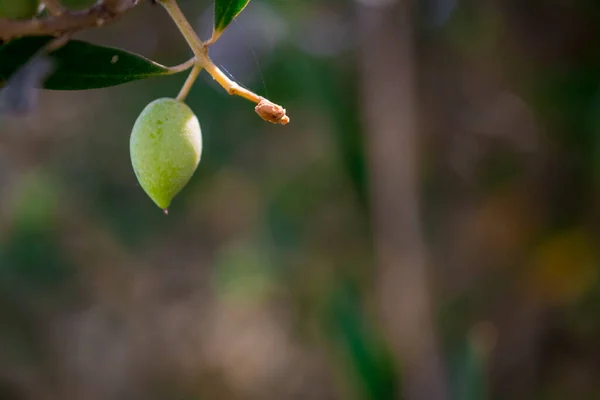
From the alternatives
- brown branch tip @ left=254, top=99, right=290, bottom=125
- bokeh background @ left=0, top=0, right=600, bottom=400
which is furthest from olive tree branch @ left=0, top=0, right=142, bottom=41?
bokeh background @ left=0, top=0, right=600, bottom=400

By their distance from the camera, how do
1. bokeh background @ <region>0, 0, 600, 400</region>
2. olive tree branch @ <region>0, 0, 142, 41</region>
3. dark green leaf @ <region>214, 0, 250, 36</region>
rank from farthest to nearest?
1. bokeh background @ <region>0, 0, 600, 400</region>
2. dark green leaf @ <region>214, 0, 250, 36</region>
3. olive tree branch @ <region>0, 0, 142, 41</region>

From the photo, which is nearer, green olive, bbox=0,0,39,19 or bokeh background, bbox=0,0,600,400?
green olive, bbox=0,0,39,19

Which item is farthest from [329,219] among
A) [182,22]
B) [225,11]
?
[182,22]

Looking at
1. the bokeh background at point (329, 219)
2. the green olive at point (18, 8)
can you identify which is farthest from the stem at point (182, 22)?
the bokeh background at point (329, 219)

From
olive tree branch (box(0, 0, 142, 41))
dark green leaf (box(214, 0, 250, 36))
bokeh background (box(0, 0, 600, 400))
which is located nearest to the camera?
olive tree branch (box(0, 0, 142, 41))

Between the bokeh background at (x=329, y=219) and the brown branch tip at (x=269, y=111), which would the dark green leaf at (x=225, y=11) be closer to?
the brown branch tip at (x=269, y=111)

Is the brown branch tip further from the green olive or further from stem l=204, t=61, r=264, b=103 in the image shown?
the green olive

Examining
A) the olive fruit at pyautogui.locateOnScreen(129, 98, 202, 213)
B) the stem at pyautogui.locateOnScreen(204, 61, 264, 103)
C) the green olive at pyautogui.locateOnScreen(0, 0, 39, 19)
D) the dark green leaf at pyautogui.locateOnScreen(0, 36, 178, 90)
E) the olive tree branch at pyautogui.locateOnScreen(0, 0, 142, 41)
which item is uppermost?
the olive tree branch at pyautogui.locateOnScreen(0, 0, 142, 41)
